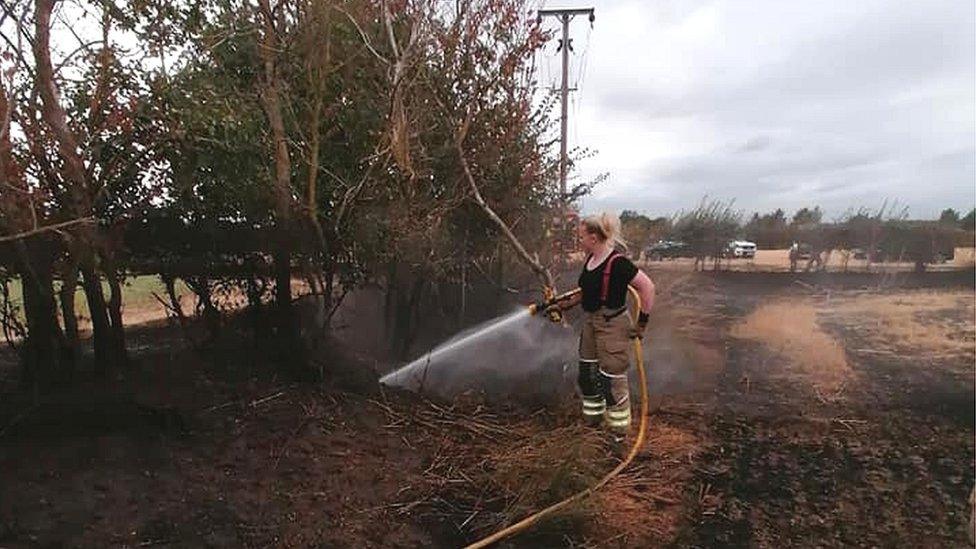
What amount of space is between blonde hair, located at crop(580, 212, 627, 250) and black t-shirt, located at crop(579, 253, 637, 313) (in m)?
0.13

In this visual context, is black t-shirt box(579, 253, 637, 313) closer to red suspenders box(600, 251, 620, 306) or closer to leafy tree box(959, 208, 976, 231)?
red suspenders box(600, 251, 620, 306)

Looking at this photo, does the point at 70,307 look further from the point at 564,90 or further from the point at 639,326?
the point at 564,90

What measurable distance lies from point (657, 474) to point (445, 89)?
4083 mm

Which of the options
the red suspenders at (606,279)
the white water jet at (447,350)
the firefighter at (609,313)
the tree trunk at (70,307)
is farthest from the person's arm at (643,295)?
the tree trunk at (70,307)

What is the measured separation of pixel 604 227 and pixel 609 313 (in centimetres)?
59

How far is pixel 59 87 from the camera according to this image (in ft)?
14.8

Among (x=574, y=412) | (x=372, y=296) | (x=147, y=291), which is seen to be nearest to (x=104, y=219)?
(x=147, y=291)

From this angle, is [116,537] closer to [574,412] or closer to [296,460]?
[296,460]

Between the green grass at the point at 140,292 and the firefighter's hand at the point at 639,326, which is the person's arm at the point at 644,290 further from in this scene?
the green grass at the point at 140,292

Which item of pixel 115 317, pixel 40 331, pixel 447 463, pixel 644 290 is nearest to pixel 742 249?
pixel 644 290

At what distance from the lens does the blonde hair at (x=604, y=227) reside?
4.74 m

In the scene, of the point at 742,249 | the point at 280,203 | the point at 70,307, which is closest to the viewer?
the point at 70,307

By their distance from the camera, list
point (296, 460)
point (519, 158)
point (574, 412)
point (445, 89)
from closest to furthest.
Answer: point (296, 460) < point (574, 412) < point (445, 89) < point (519, 158)

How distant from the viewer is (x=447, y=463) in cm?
450
